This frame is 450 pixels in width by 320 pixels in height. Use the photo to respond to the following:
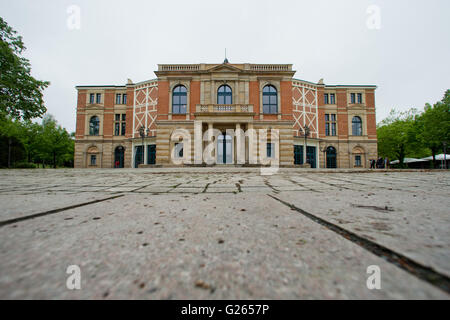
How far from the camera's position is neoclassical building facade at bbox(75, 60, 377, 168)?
14148mm

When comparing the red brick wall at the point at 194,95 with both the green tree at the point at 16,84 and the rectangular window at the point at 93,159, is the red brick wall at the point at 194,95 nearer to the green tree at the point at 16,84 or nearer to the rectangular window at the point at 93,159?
the green tree at the point at 16,84

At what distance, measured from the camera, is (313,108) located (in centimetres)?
2000

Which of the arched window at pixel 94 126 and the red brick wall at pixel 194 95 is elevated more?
the red brick wall at pixel 194 95

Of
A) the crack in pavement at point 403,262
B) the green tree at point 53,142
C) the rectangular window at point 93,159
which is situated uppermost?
the green tree at point 53,142

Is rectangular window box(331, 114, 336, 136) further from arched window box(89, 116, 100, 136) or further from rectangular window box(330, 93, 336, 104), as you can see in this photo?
arched window box(89, 116, 100, 136)

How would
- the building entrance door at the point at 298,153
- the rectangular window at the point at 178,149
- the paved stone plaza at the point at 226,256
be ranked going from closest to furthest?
the paved stone plaza at the point at 226,256 < the rectangular window at the point at 178,149 < the building entrance door at the point at 298,153

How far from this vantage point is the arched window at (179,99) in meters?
15.4

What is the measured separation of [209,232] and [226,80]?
A: 1622 cm

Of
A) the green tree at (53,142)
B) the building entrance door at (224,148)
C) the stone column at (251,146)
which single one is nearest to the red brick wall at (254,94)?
the stone column at (251,146)

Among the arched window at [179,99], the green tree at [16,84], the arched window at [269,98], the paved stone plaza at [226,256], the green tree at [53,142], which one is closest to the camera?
the paved stone plaza at [226,256]

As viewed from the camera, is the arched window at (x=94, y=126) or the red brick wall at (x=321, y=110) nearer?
the red brick wall at (x=321, y=110)

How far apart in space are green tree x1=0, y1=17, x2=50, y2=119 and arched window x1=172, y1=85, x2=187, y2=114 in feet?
26.5

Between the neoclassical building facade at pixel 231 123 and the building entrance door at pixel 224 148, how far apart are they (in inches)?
3.4

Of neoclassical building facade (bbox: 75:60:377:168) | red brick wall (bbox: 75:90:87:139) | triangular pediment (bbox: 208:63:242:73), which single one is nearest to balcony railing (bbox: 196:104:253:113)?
neoclassical building facade (bbox: 75:60:377:168)
